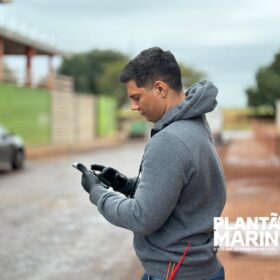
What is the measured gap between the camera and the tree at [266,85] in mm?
14616

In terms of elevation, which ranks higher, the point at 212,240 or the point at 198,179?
the point at 198,179

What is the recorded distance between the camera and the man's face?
2.68 m

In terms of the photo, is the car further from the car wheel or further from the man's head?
the man's head

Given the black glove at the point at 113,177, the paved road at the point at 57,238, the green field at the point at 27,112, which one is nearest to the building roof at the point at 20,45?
the green field at the point at 27,112

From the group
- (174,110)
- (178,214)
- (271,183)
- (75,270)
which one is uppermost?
(174,110)

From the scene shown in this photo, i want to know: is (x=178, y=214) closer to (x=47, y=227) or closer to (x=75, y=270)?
(x=75, y=270)

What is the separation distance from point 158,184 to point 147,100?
38 cm

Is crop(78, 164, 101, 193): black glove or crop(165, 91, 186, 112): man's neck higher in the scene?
crop(165, 91, 186, 112): man's neck

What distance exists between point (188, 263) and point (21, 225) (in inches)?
292

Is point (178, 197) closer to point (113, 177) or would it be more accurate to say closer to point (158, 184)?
point (158, 184)

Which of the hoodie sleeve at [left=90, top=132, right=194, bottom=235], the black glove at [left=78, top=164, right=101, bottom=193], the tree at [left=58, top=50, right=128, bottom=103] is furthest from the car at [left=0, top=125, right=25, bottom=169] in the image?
the tree at [left=58, top=50, right=128, bottom=103]

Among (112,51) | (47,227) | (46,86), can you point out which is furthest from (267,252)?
(112,51)

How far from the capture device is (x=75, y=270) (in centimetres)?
697

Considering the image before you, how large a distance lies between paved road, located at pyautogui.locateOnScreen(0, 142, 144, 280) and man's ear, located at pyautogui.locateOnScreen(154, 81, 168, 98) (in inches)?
169
